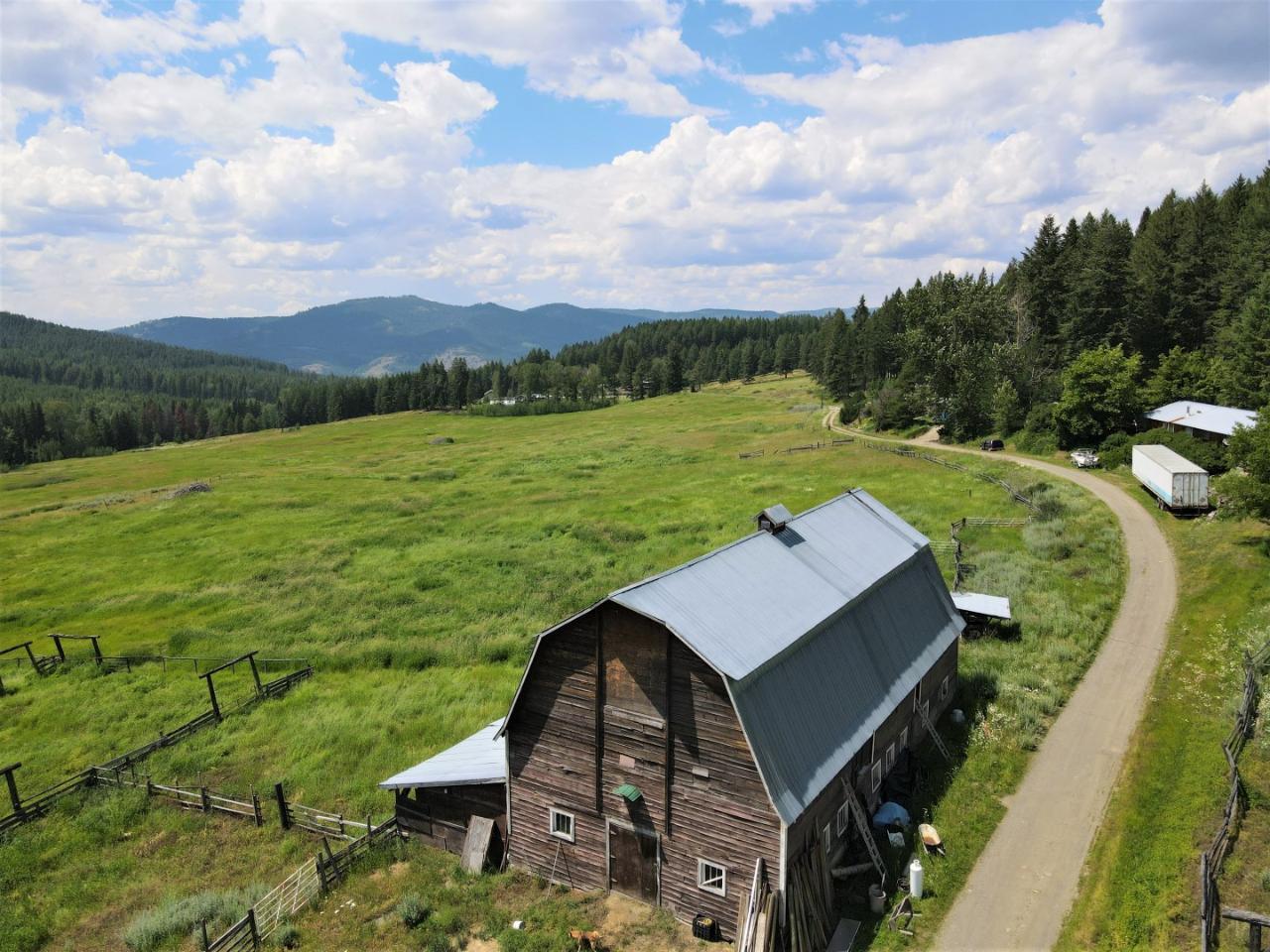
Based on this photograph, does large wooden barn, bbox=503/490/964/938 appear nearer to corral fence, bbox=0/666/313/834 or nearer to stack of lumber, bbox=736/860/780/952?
stack of lumber, bbox=736/860/780/952

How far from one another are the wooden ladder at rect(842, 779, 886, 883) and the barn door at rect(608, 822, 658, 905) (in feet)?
19.2

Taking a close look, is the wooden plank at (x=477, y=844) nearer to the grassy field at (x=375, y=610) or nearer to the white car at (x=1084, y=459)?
the grassy field at (x=375, y=610)

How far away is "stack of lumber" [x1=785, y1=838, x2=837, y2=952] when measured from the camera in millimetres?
17906

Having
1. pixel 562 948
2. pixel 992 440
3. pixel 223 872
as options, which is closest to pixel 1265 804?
pixel 562 948

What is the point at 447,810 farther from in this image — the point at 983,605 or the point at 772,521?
the point at 983,605

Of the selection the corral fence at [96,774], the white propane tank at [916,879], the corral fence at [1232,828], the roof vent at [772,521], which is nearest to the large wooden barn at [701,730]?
the roof vent at [772,521]

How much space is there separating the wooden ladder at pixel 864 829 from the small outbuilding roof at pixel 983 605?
18.2 metres

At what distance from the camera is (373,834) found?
24.1 metres

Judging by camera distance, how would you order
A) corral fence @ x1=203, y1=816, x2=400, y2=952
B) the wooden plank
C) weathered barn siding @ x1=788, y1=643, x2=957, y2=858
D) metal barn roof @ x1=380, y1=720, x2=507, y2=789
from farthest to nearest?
metal barn roof @ x1=380, y1=720, x2=507, y2=789, the wooden plank, corral fence @ x1=203, y1=816, x2=400, y2=952, weathered barn siding @ x1=788, y1=643, x2=957, y2=858

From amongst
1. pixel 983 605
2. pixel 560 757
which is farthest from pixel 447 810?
pixel 983 605

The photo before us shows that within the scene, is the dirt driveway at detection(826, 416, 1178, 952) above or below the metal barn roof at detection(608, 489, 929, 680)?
below

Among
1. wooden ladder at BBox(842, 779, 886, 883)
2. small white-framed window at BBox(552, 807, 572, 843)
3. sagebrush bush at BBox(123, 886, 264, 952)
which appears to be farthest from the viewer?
small white-framed window at BBox(552, 807, 572, 843)

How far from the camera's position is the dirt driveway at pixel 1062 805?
19.2 metres

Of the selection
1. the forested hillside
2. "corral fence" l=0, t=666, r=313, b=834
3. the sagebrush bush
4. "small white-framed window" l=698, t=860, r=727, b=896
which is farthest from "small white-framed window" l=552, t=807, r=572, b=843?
the forested hillside
